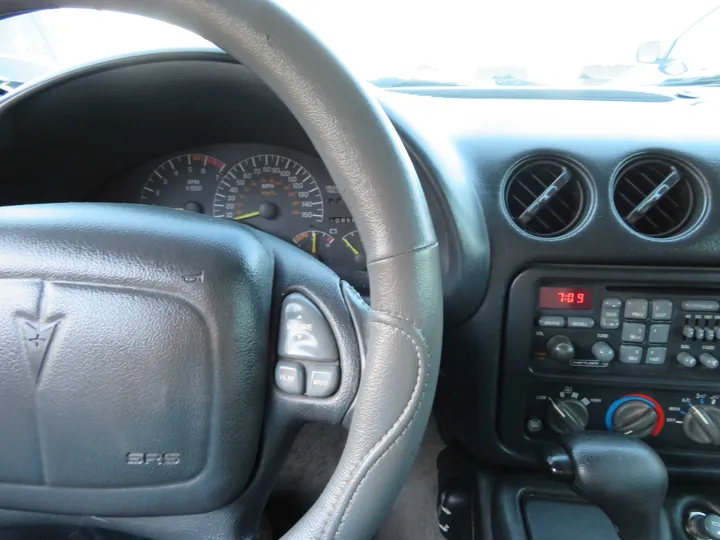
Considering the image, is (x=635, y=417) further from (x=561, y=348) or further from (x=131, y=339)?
(x=131, y=339)

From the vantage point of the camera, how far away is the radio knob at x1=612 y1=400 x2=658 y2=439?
1.13 meters

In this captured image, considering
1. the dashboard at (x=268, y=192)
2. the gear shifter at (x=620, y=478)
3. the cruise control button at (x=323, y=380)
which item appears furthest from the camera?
the dashboard at (x=268, y=192)

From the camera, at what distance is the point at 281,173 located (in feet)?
4.44

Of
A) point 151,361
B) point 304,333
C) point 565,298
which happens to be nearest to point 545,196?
point 565,298

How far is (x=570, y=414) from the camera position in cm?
113

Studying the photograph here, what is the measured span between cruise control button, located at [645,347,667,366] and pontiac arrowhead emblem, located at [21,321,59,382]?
0.97 meters

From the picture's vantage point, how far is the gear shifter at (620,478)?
907 mm

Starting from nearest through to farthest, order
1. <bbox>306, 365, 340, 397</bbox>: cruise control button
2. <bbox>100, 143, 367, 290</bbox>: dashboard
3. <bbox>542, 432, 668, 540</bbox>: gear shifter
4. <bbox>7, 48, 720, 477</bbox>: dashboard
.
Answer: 1. <bbox>306, 365, 340, 397</bbox>: cruise control button
2. <bbox>542, 432, 668, 540</bbox>: gear shifter
3. <bbox>7, 48, 720, 477</bbox>: dashboard
4. <bbox>100, 143, 367, 290</bbox>: dashboard

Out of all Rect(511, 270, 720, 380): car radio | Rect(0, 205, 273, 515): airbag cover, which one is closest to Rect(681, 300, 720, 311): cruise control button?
Rect(511, 270, 720, 380): car radio

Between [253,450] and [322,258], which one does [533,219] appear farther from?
[253,450]

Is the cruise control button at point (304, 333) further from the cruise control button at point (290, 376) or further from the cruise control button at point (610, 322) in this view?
the cruise control button at point (610, 322)

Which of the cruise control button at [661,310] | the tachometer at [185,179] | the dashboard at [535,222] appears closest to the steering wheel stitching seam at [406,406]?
the dashboard at [535,222]

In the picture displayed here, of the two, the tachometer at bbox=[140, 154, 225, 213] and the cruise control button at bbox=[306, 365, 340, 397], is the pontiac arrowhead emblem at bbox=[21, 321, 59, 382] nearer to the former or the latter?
the cruise control button at bbox=[306, 365, 340, 397]

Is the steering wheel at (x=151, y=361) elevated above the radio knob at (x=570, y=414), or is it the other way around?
the steering wheel at (x=151, y=361)
